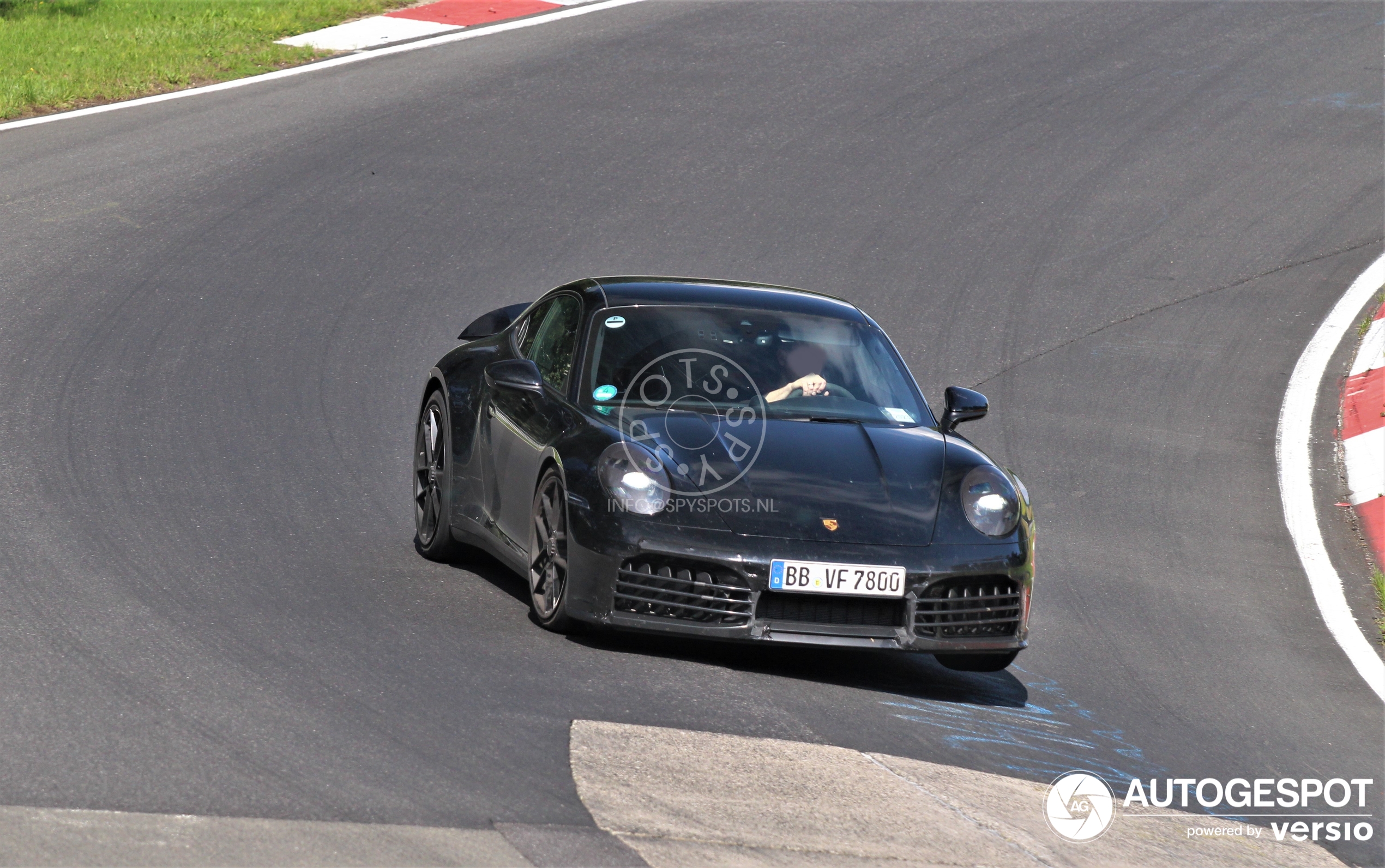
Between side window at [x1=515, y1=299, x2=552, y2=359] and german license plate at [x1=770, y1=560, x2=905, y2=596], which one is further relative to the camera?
side window at [x1=515, y1=299, x2=552, y2=359]

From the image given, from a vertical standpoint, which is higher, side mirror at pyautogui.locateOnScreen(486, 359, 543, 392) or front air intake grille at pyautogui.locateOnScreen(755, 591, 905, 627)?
side mirror at pyautogui.locateOnScreen(486, 359, 543, 392)

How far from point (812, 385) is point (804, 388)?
2.1 inches

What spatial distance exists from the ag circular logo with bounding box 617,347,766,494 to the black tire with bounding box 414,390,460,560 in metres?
1.19

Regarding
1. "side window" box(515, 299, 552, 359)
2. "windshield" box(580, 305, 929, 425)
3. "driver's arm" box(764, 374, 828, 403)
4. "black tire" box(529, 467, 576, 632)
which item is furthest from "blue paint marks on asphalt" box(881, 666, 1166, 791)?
"side window" box(515, 299, 552, 359)

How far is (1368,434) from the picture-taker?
1033cm

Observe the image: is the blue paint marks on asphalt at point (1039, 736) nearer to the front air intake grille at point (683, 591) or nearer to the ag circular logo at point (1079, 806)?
the ag circular logo at point (1079, 806)

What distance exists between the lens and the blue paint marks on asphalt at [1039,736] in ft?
18.0

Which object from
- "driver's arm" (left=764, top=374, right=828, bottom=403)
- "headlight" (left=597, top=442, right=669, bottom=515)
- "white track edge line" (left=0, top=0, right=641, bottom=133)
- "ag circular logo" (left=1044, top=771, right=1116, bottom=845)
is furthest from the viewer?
"white track edge line" (left=0, top=0, right=641, bottom=133)

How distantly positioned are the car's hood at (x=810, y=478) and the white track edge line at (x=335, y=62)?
10.7 m

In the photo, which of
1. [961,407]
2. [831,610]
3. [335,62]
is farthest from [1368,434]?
[335,62]

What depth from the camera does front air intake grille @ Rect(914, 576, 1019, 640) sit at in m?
6.03

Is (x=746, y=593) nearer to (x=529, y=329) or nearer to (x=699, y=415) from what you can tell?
(x=699, y=415)

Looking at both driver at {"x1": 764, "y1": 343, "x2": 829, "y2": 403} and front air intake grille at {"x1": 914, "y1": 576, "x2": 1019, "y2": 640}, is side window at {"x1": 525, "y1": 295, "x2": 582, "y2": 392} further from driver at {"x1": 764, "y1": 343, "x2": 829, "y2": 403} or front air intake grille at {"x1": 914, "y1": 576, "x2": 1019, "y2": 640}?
front air intake grille at {"x1": 914, "y1": 576, "x2": 1019, "y2": 640}

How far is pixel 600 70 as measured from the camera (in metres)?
17.2
